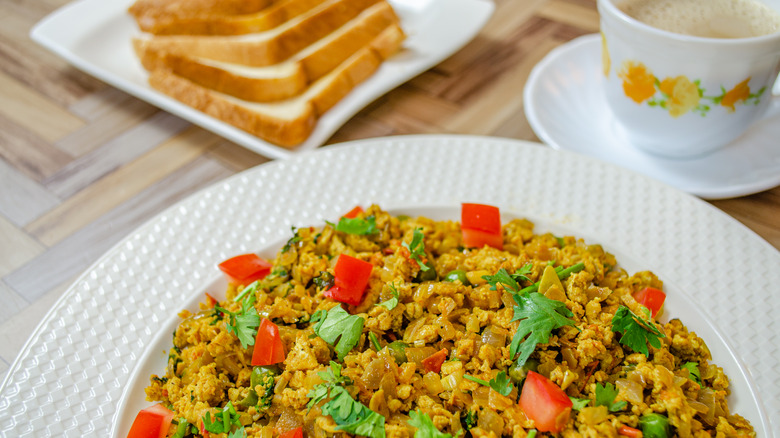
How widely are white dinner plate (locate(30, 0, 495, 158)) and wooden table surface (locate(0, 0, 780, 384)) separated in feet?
0.38

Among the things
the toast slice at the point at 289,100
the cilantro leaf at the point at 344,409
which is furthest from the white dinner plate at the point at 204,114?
the cilantro leaf at the point at 344,409

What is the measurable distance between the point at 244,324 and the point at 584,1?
2.90 m

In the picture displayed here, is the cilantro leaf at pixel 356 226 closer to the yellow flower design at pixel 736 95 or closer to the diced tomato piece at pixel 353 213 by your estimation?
the diced tomato piece at pixel 353 213

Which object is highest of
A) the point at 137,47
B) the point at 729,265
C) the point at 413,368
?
the point at 137,47

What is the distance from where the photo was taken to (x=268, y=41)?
9.56ft

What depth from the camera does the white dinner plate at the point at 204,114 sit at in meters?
2.68

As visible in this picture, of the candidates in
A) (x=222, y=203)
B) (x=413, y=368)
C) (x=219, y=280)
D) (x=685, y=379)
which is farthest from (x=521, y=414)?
(x=222, y=203)

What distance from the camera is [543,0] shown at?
11.8 ft

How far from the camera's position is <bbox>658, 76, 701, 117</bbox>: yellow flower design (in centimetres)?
212

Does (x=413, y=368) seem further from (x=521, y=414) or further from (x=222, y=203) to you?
(x=222, y=203)

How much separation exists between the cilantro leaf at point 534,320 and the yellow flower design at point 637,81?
1003 mm

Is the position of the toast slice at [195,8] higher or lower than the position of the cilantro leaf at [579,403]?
higher

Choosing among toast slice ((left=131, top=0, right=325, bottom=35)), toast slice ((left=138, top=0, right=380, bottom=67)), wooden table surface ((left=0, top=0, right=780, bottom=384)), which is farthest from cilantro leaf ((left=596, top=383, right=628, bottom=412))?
toast slice ((left=131, top=0, right=325, bottom=35))

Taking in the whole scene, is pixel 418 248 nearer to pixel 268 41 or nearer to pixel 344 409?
pixel 344 409
